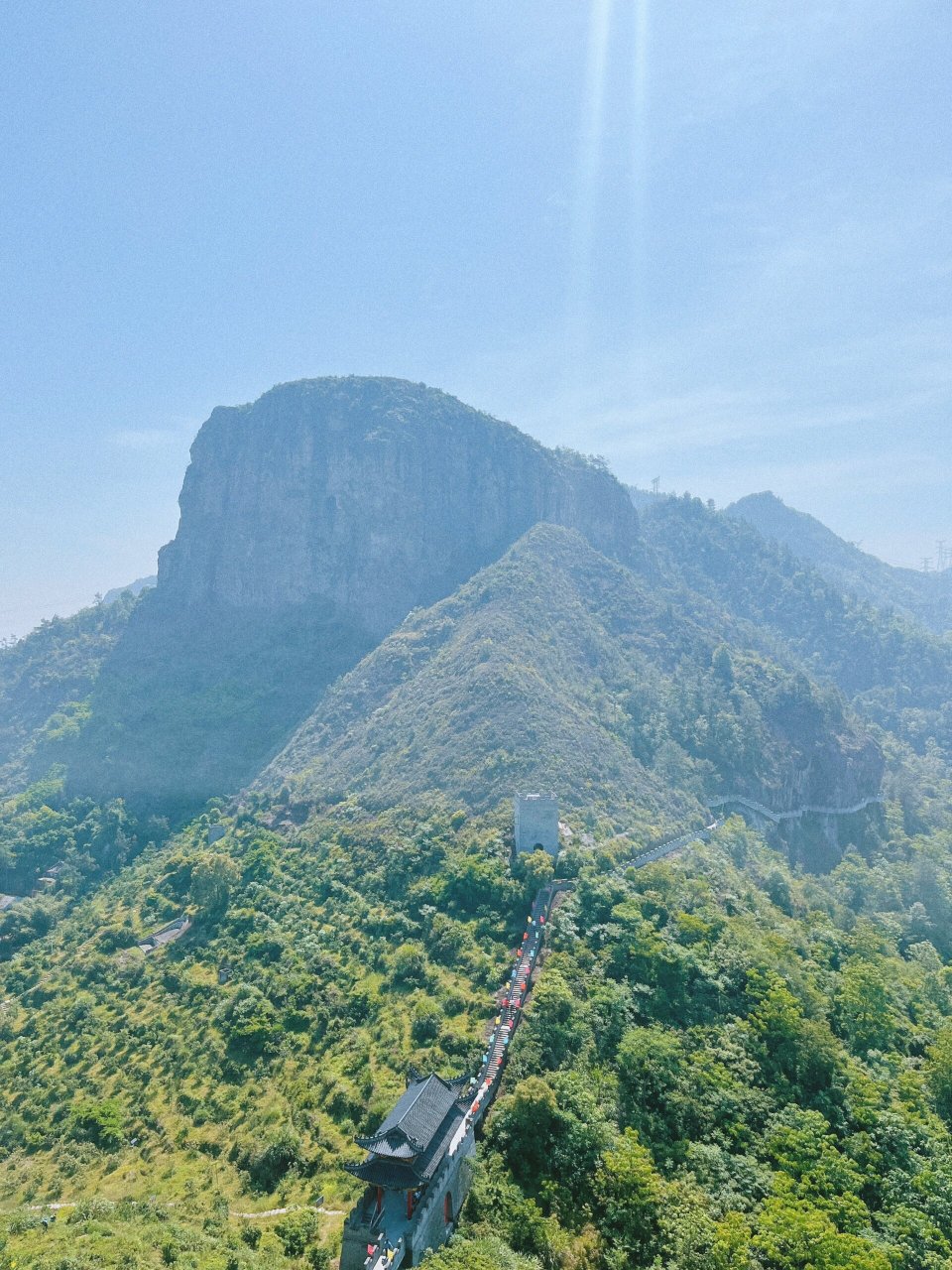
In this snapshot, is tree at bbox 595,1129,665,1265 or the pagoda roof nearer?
the pagoda roof

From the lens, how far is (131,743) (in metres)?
110

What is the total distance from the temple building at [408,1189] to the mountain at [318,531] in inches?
3739

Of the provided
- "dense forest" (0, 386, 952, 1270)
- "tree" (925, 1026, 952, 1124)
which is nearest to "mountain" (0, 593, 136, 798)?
"dense forest" (0, 386, 952, 1270)

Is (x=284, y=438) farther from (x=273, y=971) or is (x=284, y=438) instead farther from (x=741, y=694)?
(x=273, y=971)

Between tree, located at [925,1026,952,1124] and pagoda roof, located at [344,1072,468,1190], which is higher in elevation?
pagoda roof, located at [344,1072,468,1190]

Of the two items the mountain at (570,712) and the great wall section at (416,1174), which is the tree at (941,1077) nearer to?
the great wall section at (416,1174)

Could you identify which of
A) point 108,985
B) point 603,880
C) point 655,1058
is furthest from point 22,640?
point 655,1058

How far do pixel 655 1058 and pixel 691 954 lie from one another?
8.70 meters

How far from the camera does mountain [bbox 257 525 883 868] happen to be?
248 ft

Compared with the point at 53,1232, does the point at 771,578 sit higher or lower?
higher

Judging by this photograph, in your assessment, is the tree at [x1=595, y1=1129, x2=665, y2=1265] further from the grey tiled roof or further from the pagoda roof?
the grey tiled roof

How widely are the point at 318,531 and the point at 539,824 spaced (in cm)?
10462

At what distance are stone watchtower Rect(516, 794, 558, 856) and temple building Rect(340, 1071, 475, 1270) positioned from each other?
27535 millimetres

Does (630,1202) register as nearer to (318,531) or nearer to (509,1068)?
(509,1068)
